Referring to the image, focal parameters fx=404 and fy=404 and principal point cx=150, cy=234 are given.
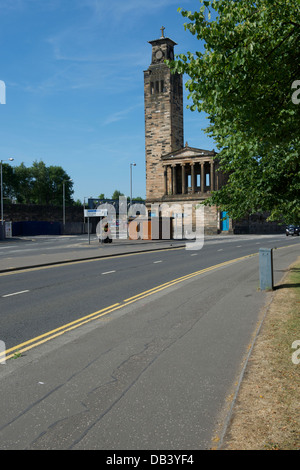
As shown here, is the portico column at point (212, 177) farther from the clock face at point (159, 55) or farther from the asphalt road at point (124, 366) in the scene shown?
the asphalt road at point (124, 366)

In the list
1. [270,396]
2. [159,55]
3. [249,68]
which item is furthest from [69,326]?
[159,55]

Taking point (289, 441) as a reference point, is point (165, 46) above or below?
above

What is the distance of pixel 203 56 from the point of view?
26.5 ft

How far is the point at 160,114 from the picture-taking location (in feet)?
260

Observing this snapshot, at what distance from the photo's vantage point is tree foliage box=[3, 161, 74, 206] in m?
115

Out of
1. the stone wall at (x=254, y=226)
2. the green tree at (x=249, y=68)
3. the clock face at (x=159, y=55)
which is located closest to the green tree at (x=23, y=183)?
the clock face at (x=159, y=55)

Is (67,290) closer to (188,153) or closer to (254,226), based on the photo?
(254,226)

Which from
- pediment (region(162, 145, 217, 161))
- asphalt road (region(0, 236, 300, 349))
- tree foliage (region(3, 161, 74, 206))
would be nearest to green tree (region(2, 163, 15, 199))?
tree foliage (region(3, 161, 74, 206))

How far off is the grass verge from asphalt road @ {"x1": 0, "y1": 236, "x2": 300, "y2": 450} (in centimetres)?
23

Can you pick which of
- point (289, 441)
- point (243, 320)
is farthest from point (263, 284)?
point (289, 441)

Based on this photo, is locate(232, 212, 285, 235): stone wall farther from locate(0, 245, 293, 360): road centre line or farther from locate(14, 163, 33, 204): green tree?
locate(14, 163, 33, 204): green tree

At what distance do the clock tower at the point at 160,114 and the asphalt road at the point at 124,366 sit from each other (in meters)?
69.4

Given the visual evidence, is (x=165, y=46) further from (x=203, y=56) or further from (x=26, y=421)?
(x=26, y=421)
